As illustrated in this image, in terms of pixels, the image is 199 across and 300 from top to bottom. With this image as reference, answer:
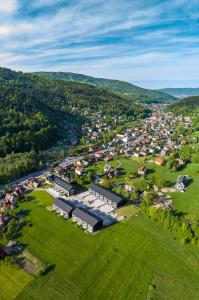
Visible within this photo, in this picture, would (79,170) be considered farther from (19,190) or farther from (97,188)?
(19,190)

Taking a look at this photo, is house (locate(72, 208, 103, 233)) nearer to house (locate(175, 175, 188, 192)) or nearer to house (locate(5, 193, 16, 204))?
house (locate(5, 193, 16, 204))

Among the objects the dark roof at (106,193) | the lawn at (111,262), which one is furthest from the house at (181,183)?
the lawn at (111,262)

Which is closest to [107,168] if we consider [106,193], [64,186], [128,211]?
[64,186]

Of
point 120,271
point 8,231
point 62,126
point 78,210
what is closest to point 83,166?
point 78,210

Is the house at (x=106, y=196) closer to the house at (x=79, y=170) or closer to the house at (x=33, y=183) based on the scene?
the house at (x=79, y=170)

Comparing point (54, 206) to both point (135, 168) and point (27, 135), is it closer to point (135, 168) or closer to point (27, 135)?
point (135, 168)

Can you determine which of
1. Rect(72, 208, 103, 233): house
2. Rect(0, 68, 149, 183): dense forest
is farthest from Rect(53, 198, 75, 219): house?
Rect(0, 68, 149, 183): dense forest

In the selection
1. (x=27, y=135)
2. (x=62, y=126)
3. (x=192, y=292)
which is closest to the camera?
(x=192, y=292)
